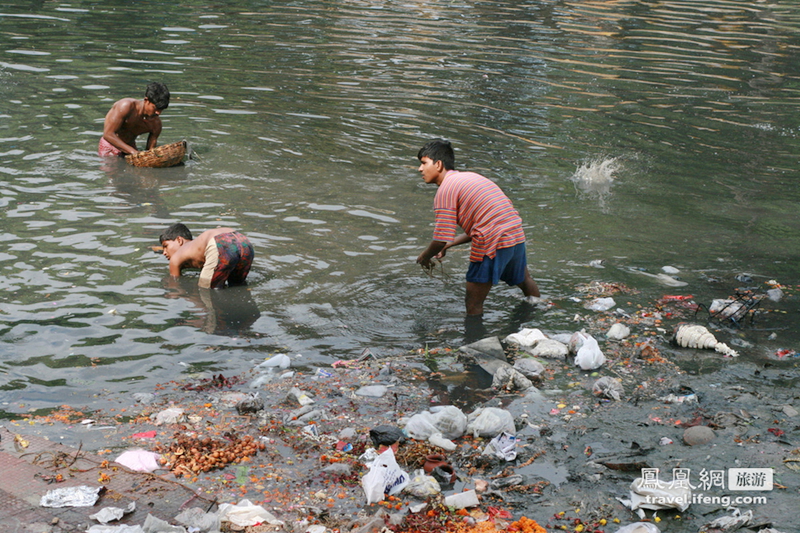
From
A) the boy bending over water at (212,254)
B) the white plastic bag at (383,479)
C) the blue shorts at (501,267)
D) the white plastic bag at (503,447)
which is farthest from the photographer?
the boy bending over water at (212,254)

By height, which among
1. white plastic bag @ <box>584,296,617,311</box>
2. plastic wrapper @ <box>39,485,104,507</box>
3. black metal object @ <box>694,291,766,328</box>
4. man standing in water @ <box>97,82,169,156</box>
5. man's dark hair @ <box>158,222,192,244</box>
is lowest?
plastic wrapper @ <box>39,485,104,507</box>

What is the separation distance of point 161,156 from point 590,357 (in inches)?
262

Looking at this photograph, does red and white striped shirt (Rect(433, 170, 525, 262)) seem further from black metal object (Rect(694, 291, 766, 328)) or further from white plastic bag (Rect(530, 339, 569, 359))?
black metal object (Rect(694, 291, 766, 328))

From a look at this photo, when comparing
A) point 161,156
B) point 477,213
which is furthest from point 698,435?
point 161,156

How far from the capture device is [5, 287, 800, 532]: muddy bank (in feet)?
12.8

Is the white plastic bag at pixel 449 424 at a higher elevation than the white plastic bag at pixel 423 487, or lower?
higher

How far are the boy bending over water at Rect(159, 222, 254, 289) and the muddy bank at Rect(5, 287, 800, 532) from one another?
150cm

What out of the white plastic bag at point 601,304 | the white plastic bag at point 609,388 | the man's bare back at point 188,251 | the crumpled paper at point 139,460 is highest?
the man's bare back at point 188,251

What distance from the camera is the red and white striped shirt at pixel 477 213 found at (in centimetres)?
609

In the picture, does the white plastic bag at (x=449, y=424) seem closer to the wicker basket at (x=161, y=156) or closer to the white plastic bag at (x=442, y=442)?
the white plastic bag at (x=442, y=442)

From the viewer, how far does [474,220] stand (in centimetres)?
627

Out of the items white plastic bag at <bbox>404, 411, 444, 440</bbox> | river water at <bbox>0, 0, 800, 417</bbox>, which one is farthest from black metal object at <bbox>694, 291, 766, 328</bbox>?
white plastic bag at <bbox>404, 411, 444, 440</bbox>

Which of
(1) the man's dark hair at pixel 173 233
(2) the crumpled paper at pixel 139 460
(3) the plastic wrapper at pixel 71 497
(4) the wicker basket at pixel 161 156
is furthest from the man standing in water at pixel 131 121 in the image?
(3) the plastic wrapper at pixel 71 497

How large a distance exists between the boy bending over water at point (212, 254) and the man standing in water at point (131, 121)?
344 centimetres
